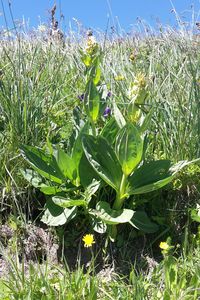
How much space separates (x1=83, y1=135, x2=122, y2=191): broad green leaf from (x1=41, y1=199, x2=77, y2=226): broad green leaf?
217mm

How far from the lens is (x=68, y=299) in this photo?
151cm

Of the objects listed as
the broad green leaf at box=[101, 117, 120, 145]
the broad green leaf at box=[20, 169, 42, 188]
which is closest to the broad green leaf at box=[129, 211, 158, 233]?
the broad green leaf at box=[101, 117, 120, 145]

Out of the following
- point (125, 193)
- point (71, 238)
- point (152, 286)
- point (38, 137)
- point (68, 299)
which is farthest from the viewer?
point (38, 137)

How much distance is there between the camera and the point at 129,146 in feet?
5.55

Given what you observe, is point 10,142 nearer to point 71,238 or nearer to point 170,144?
point 71,238

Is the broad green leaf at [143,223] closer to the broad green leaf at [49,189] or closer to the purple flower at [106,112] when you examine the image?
the broad green leaf at [49,189]

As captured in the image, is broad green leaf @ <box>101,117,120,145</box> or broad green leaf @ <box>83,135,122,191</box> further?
broad green leaf @ <box>101,117,120,145</box>

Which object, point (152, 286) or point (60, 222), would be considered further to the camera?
point (60, 222)

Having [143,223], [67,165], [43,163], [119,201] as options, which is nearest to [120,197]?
[119,201]

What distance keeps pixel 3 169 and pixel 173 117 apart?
0.95 metres

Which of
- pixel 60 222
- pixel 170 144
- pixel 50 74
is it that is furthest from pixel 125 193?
pixel 50 74

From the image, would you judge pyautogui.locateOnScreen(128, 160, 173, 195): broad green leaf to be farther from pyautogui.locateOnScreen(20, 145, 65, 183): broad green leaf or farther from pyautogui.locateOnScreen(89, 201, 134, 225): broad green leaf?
pyautogui.locateOnScreen(20, 145, 65, 183): broad green leaf

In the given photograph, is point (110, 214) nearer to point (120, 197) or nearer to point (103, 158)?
point (120, 197)

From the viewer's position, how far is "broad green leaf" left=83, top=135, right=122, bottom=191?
1.82m
